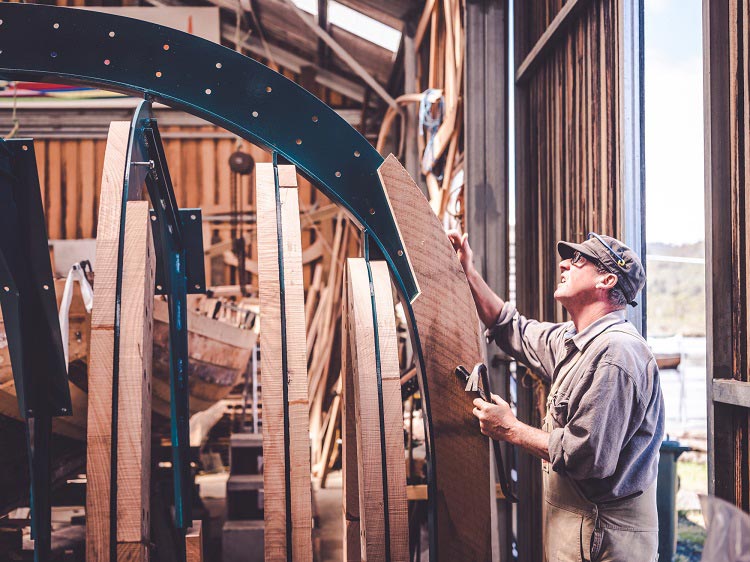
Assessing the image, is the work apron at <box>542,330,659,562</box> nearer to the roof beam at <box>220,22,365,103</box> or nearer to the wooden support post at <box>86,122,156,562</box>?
the wooden support post at <box>86,122,156,562</box>

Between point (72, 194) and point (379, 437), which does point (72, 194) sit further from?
point (379, 437)

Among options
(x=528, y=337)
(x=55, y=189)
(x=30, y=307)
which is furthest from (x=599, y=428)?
(x=55, y=189)

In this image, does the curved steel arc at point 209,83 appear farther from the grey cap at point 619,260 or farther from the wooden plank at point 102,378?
the grey cap at point 619,260

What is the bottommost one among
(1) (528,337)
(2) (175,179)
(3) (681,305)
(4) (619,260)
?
(3) (681,305)

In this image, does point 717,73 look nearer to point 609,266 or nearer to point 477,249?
point 609,266

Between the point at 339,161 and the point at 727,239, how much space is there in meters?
1.21

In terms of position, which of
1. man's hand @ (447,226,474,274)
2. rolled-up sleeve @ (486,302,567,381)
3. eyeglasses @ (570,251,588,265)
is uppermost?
man's hand @ (447,226,474,274)

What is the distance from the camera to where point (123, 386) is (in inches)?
65.3

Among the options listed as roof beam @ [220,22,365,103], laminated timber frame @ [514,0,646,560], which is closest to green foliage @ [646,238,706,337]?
roof beam @ [220,22,365,103]

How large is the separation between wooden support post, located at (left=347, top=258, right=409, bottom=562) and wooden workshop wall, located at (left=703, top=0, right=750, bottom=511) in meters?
1.03

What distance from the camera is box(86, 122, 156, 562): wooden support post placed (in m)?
1.58

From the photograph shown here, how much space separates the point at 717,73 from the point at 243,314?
800 centimetres

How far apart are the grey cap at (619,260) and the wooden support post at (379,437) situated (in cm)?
88

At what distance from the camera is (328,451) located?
8.83m
